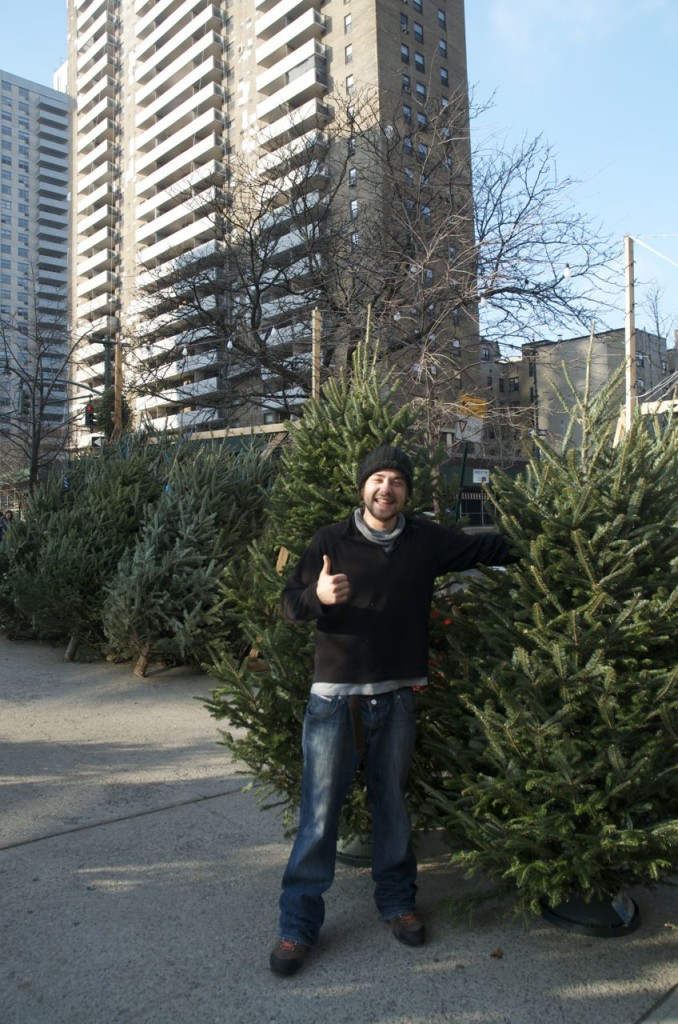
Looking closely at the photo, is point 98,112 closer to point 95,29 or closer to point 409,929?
point 95,29

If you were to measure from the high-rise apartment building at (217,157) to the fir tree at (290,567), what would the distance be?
1014 centimetres

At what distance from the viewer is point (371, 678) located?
2.95m

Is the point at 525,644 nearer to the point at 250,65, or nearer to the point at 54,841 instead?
the point at 54,841

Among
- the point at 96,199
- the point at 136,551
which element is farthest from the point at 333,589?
the point at 96,199

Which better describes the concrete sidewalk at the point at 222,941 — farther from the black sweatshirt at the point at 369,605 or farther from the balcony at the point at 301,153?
the balcony at the point at 301,153

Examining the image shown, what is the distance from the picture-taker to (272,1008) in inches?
102

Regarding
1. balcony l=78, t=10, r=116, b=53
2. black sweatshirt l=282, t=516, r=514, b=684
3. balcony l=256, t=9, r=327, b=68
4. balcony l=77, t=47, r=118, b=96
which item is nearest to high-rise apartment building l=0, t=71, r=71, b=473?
balcony l=78, t=10, r=116, b=53

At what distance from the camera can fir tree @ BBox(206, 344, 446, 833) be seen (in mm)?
3590

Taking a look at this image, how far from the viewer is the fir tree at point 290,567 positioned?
3590 millimetres

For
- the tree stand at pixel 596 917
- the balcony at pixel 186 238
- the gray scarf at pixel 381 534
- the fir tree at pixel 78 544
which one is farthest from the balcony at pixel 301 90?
the tree stand at pixel 596 917

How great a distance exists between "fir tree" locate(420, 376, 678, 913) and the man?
7.8 inches

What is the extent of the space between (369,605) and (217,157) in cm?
7952

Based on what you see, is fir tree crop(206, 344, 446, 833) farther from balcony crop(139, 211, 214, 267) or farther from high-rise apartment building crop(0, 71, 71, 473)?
high-rise apartment building crop(0, 71, 71, 473)

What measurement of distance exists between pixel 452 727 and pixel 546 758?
1.77 feet
